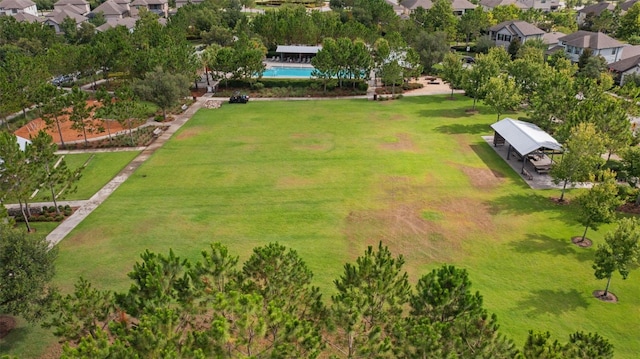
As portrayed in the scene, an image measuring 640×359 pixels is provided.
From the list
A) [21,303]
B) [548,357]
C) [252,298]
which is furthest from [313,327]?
[21,303]

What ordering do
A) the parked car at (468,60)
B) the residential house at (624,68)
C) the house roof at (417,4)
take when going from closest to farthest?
the residential house at (624,68) → the parked car at (468,60) → the house roof at (417,4)

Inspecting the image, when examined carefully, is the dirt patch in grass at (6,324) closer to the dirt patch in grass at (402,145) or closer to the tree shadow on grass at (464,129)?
the dirt patch in grass at (402,145)

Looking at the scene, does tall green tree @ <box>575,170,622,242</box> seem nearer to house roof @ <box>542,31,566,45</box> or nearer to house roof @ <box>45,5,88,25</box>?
house roof @ <box>542,31,566,45</box>

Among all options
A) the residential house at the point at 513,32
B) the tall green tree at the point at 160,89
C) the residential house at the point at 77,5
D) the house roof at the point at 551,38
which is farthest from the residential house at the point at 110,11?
the house roof at the point at 551,38

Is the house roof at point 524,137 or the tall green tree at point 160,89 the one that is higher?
the tall green tree at point 160,89

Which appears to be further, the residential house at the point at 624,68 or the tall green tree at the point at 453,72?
the residential house at the point at 624,68

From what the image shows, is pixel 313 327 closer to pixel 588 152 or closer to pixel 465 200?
pixel 465 200

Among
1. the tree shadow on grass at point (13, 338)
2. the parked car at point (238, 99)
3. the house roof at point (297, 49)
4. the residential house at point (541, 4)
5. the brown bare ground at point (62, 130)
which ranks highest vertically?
the residential house at point (541, 4)
